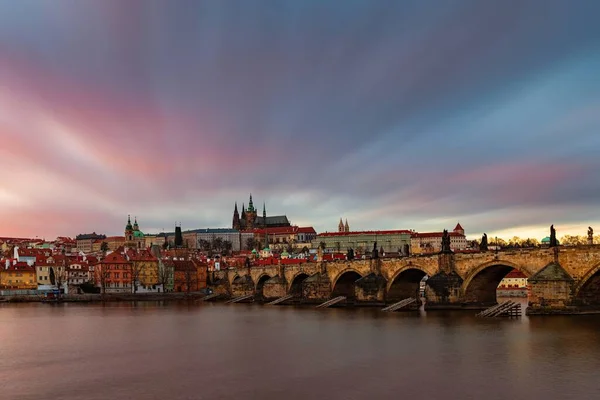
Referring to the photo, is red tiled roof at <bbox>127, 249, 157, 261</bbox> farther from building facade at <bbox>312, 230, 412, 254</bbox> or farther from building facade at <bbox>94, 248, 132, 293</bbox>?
building facade at <bbox>312, 230, 412, 254</bbox>

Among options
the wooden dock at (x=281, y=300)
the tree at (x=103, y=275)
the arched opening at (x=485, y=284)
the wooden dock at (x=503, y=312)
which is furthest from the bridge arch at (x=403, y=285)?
the tree at (x=103, y=275)

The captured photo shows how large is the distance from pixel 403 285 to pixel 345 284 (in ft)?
33.2

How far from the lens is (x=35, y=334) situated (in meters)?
35.0

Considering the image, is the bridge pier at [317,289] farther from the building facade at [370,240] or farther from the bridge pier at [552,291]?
the building facade at [370,240]

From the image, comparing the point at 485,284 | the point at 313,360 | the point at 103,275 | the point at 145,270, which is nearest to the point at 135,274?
the point at 145,270

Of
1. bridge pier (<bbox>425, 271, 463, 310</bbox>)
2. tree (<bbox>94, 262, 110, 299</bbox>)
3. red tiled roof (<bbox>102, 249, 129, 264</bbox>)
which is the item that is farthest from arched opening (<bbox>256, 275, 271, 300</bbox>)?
bridge pier (<bbox>425, 271, 463, 310</bbox>)

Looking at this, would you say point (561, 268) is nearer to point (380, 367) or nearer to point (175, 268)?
point (380, 367)

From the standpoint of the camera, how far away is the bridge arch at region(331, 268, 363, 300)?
6066 cm

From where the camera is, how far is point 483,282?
44.4 metres

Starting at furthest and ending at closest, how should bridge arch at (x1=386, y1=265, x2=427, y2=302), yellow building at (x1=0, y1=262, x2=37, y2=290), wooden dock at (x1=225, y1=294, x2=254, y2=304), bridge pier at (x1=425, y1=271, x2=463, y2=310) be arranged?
yellow building at (x1=0, y1=262, x2=37, y2=290), wooden dock at (x1=225, y1=294, x2=254, y2=304), bridge arch at (x1=386, y1=265, x2=427, y2=302), bridge pier at (x1=425, y1=271, x2=463, y2=310)

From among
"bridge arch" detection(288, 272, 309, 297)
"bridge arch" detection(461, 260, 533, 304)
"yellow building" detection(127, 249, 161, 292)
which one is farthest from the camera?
"yellow building" detection(127, 249, 161, 292)

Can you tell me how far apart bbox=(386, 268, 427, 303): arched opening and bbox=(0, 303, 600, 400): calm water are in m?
13.0

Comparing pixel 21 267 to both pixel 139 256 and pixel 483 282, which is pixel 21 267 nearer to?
pixel 139 256

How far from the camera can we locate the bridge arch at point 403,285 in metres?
52.0
